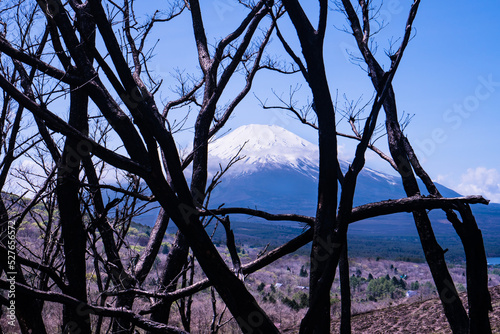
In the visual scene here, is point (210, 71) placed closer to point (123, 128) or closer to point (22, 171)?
point (123, 128)

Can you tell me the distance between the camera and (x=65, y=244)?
11.4 ft

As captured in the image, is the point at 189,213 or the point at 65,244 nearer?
the point at 189,213

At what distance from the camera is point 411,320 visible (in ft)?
39.9

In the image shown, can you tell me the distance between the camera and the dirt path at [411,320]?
36.5 feet

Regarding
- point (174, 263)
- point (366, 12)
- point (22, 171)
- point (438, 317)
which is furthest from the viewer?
point (438, 317)

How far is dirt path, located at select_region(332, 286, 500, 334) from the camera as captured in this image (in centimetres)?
1112

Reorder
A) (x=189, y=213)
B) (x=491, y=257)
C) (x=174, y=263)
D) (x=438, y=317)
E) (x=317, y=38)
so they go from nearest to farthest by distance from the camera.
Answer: (x=189, y=213) < (x=317, y=38) < (x=174, y=263) < (x=438, y=317) < (x=491, y=257)

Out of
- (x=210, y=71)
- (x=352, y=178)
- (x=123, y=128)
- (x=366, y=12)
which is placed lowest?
(x=352, y=178)

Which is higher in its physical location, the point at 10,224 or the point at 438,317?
the point at 10,224

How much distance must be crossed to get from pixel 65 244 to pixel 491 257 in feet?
330

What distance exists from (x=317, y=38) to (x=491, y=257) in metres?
100

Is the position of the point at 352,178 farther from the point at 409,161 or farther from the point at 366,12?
the point at 366,12

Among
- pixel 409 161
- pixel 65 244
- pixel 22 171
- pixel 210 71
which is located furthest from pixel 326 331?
pixel 22 171

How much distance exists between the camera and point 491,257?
8775 centimetres
